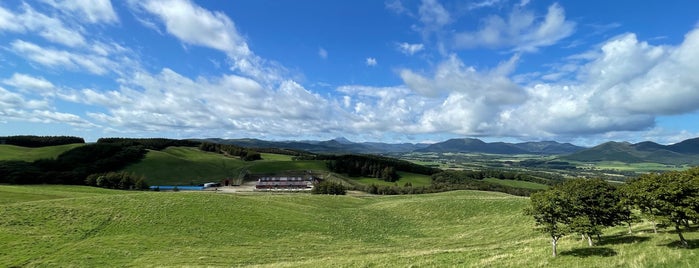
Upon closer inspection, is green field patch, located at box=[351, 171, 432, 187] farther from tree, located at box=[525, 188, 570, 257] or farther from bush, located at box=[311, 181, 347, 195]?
tree, located at box=[525, 188, 570, 257]

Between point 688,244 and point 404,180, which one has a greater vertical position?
point 688,244

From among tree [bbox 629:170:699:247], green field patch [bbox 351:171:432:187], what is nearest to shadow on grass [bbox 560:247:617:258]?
tree [bbox 629:170:699:247]

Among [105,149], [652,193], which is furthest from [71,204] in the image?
[105,149]

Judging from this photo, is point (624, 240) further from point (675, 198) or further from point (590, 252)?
point (675, 198)

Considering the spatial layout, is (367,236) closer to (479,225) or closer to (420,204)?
(479,225)

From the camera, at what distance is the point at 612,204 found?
3075 centimetres

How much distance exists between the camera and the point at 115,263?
112 feet

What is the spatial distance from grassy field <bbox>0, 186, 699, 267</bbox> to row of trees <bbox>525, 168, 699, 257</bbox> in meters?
1.83

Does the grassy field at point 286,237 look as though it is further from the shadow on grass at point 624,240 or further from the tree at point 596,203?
the tree at point 596,203

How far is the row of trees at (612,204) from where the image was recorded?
23.3 metres

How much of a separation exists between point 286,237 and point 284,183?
108493mm

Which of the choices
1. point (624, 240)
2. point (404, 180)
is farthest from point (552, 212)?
point (404, 180)

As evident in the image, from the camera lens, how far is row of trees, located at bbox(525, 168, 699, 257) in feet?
76.4

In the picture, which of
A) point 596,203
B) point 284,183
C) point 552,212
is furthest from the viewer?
point 284,183
